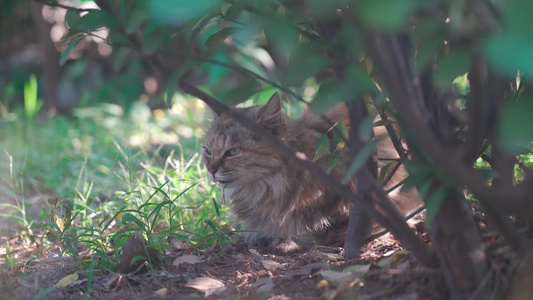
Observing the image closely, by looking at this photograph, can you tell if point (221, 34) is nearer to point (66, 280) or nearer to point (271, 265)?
point (271, 265)

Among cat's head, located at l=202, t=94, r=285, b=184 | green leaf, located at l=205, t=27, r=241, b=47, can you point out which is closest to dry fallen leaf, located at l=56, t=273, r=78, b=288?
cat's head, located at l=202, t=94, r=285, b=184

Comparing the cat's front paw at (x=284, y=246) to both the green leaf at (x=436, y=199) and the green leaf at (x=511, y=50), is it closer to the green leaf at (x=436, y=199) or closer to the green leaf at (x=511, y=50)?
the green leaf at (x=436, y=199)

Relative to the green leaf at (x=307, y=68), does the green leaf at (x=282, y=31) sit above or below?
above

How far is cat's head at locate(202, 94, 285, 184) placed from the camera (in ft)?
7.88

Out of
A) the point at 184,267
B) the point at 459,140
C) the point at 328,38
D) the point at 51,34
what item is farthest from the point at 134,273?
the point at 51,34

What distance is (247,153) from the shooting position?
2.43m

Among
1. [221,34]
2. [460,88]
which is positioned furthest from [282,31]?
[460,88]

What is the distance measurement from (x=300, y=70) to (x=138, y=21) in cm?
47

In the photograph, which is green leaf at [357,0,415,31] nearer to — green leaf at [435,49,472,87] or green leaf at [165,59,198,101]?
green leaf at [435,49,472,87]

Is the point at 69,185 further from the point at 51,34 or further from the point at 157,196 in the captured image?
the point at 51,34

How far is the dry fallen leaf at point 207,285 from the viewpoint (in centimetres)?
176

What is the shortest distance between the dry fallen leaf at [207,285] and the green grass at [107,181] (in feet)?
1.02

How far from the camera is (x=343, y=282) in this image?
156 cm

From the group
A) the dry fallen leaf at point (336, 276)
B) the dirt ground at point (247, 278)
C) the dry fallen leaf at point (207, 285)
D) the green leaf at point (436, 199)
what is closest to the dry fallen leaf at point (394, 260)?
the dirt ground at point (247, 278)
